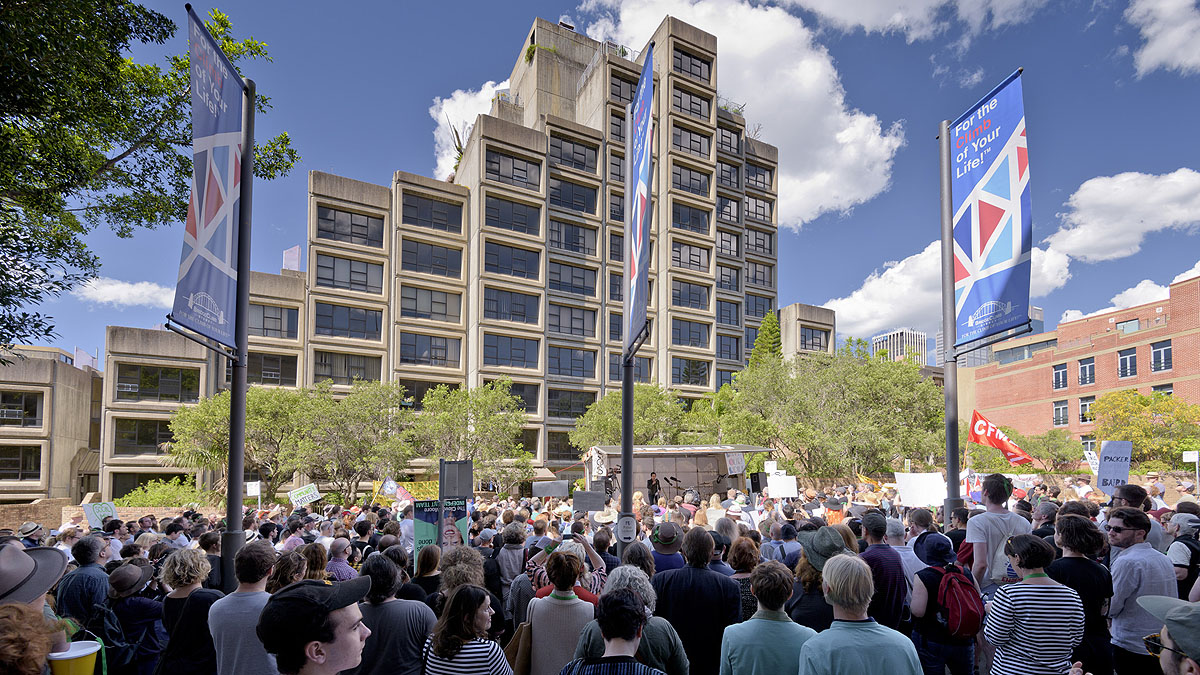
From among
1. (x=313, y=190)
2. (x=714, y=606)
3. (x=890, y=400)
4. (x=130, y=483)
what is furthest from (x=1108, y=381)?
(x=130, y=483)

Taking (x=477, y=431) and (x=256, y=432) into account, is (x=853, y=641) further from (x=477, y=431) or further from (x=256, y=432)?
(x=256, y=432)

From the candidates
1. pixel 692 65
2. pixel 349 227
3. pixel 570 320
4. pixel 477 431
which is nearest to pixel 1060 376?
pixel 692 65

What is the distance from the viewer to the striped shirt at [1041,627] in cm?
462

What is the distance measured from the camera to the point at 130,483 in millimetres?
45500

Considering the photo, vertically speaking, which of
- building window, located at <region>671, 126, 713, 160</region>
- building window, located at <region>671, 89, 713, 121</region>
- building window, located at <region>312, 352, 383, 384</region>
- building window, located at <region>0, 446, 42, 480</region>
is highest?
building window, located at <region>671, 89, 713, 121</region>

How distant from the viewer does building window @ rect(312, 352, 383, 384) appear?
4884 centimetres

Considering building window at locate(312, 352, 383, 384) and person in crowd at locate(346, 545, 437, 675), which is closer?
person in crowd at locate(346, 545, 437, 675)

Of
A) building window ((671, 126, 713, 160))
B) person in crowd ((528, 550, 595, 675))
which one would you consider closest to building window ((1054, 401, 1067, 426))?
building window ((671, 126, 713, 160))

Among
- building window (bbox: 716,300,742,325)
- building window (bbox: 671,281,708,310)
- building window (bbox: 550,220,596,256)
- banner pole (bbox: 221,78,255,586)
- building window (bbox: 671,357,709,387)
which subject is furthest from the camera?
building window (bbox: 716,300,742,325)

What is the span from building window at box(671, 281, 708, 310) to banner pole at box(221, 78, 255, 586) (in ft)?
179

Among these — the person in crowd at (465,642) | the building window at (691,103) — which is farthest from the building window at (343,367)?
the person in crowd at (465,642)

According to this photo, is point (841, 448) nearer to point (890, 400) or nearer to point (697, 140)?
point (890, 400)

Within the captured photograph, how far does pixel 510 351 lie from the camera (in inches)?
2093

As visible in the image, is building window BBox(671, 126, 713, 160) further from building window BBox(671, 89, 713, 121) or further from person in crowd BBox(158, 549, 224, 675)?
person in crowd BBox(158, 549, 224, 675)
